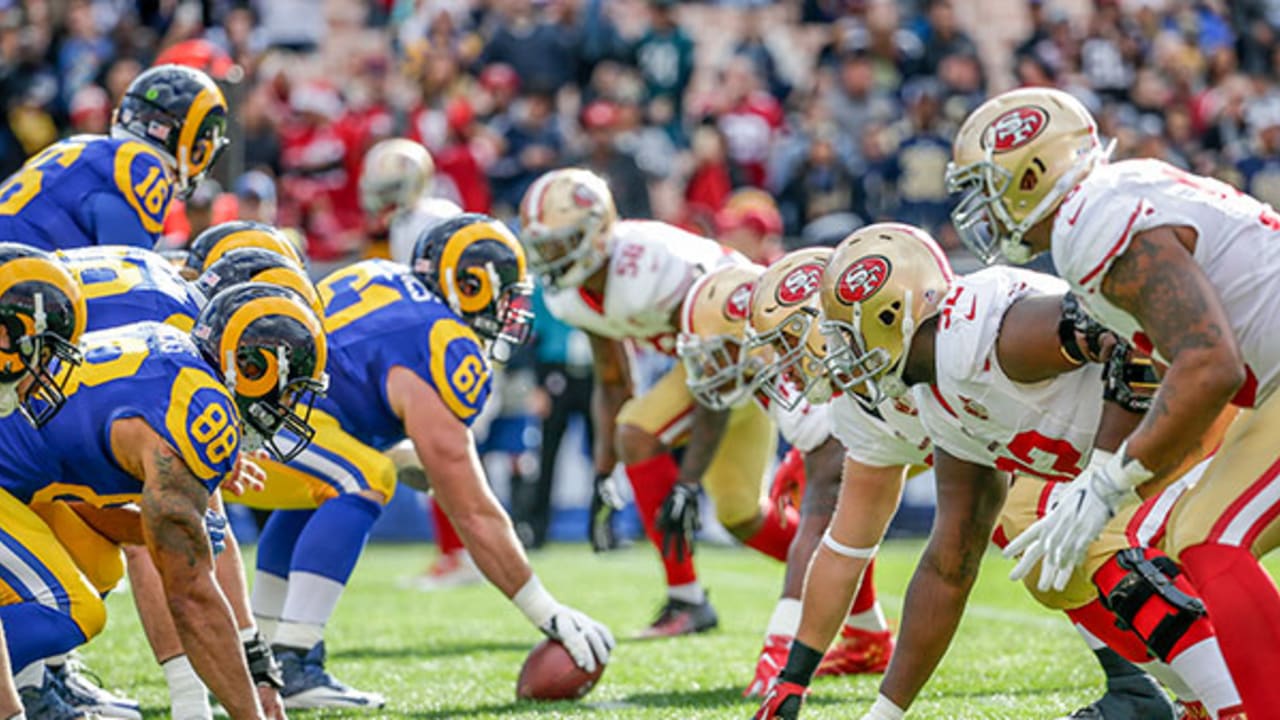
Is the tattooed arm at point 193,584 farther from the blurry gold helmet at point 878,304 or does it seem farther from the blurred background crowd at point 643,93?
the blurred background crowd at point 643,93

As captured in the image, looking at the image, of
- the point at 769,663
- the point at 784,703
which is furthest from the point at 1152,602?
the point at 769,663

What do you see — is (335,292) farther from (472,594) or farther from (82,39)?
(82,39)

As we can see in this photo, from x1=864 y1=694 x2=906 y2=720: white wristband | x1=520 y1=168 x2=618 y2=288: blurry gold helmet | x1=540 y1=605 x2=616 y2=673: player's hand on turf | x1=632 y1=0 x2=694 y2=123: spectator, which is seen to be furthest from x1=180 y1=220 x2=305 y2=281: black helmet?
x1=632 y1=0 x2=694 y2=123: spectator

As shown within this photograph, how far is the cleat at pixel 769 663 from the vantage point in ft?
18.0

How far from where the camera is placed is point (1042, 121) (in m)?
4.07

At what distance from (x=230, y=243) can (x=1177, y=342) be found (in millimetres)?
3272

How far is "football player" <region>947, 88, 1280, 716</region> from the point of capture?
136 inches

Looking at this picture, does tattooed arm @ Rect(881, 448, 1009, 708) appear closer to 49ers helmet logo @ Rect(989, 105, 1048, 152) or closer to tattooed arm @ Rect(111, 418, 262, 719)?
49ers helmet logo @ Rect(989, 105, 1048, 152)

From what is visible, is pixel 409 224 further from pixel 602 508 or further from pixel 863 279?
pixel 863 279

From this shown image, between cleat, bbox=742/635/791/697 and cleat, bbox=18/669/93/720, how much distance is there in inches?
79.0

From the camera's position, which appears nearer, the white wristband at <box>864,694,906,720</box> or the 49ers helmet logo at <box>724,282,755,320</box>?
the white wristband at <box>864,694,906,720</box>

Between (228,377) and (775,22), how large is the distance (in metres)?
12.1

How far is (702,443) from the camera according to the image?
6977 mm

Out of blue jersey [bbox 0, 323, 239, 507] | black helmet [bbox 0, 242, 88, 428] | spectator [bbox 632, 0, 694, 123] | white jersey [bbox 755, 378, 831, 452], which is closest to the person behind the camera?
black helmet [bbox 0, 242, 88, 428]
